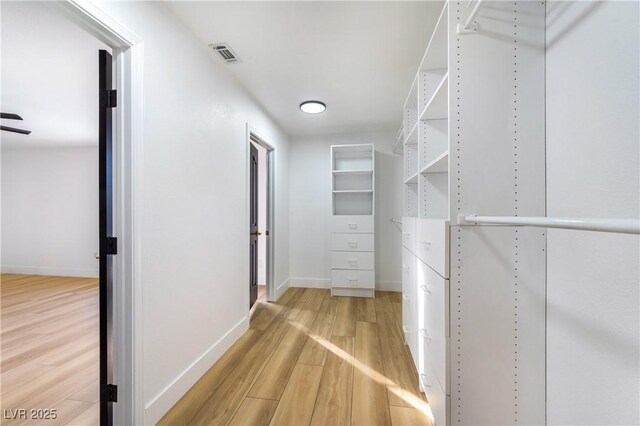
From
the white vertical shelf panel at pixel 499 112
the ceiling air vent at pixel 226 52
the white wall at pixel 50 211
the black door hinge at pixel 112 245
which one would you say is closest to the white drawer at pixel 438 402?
the white vertical shelf panel at pixel 499 112

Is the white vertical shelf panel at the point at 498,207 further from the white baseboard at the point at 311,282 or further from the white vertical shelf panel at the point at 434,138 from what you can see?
the white baseboard at the point at 311,282

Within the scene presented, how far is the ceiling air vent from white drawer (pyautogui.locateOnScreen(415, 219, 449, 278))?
1.89 meters

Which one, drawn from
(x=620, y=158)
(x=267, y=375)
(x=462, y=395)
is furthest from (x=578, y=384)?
(x=267, y=375)

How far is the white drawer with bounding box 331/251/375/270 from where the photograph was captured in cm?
372

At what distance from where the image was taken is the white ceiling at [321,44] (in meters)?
1.60

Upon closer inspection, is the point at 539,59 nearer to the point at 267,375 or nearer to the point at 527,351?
the point at 527,351

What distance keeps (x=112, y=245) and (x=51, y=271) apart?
575cm

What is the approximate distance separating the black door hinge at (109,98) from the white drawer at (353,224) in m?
2.85

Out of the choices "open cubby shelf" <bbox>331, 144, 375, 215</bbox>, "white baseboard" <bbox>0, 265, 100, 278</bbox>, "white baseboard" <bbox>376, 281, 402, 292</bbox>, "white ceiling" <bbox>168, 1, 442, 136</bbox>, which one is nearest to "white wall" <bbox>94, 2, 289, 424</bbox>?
"white ceiling" <bbox>168, 1, 442, 136</bbox>

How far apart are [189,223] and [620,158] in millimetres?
2082

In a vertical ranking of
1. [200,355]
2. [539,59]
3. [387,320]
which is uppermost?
[539,59]

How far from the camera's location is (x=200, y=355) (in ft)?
6.12

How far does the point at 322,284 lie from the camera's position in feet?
13.7

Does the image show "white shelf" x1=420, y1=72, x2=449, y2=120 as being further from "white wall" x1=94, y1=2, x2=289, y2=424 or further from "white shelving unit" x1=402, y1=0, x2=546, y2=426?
"white wall" x1=94, y1=2, x2=289, y2=424
